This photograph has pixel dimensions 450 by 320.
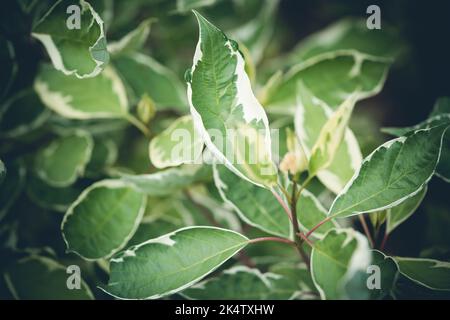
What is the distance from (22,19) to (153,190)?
449 millimetres

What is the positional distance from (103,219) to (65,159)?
8.6 inches

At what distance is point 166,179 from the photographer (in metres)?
0.80

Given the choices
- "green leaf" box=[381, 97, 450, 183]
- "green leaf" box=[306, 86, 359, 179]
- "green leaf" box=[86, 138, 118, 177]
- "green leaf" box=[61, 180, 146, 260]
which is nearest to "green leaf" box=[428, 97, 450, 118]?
"green leaf" box=[381, 97, 450, 183]

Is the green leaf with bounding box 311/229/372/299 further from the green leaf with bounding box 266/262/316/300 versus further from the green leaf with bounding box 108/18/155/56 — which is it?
the green leaf with bounding box 108/18/155/56

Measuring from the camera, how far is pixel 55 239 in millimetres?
1024

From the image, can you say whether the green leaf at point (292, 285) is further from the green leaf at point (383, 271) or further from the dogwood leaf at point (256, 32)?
the dogwood leaf at point (256, 32)

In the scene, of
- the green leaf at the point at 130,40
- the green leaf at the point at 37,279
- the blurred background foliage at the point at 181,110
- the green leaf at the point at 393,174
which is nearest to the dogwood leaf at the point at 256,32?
the blurred background foliage at the point at 181,110

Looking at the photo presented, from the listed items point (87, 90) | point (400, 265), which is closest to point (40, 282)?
point (87, 90)

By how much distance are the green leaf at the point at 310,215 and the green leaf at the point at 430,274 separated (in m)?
0.15

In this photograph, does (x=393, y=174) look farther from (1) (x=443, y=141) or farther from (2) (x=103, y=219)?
(2) (x=103, y=219)

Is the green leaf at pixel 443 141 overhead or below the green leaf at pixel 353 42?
below

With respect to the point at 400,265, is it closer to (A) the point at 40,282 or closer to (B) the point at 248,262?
(B) the point at 248,262

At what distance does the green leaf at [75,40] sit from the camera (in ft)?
2.23

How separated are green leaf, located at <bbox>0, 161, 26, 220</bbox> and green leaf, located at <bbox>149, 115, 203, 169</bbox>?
1.24 feet
